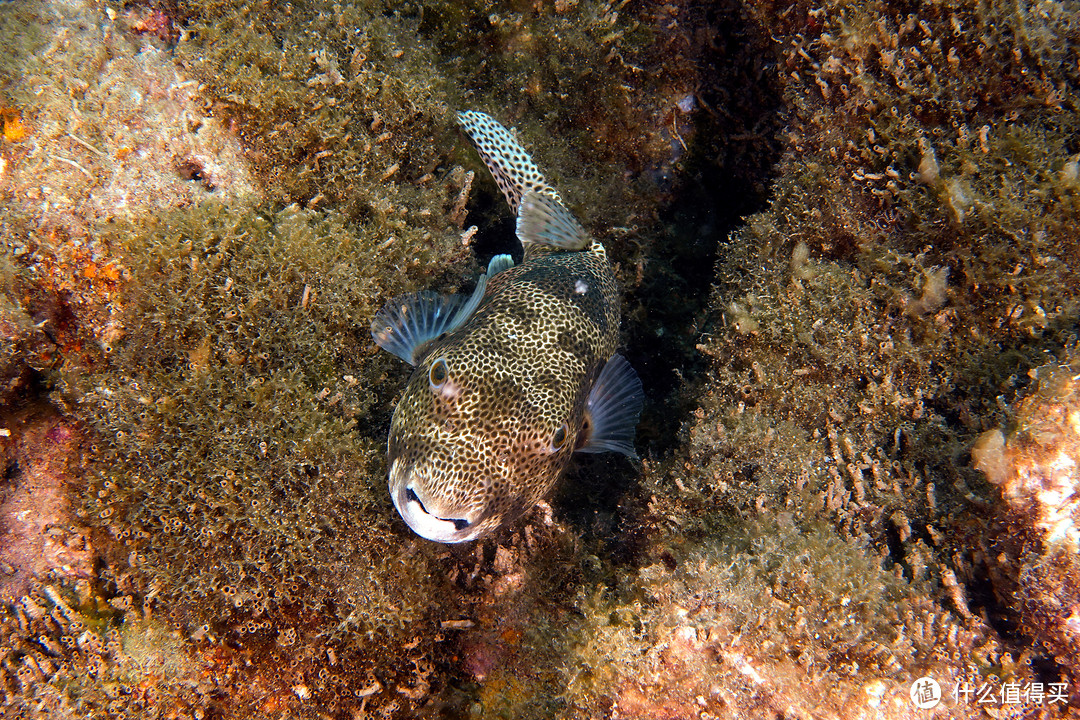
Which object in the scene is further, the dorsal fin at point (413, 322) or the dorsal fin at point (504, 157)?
the dorsal fin at point (504, 157)

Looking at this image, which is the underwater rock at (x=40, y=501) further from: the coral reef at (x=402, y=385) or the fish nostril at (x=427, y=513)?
the fish nostril at (x=427, y=513)

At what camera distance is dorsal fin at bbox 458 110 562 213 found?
4273mm

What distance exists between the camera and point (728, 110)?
172 inches

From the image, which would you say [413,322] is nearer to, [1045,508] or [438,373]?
[438,373]

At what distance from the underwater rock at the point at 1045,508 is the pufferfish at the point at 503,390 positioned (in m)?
1.98

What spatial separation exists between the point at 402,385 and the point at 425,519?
112 cm

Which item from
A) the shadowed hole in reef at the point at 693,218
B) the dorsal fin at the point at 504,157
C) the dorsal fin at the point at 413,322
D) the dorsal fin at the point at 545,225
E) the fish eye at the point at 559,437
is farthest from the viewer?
the dorsal fin at the point at 504,157

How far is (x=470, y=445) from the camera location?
2666mm

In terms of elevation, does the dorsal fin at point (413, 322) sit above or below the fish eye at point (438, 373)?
below

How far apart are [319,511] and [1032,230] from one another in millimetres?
4497

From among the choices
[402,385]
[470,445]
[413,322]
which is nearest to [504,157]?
[413,322]

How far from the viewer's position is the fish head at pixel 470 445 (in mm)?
2576

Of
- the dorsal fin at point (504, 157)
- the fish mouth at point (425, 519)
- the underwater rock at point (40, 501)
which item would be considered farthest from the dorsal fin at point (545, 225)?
the underwater rock at point (40, 501)

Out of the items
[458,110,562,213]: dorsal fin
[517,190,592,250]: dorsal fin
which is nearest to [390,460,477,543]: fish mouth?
[517,190,592,250]: dorsal fin
